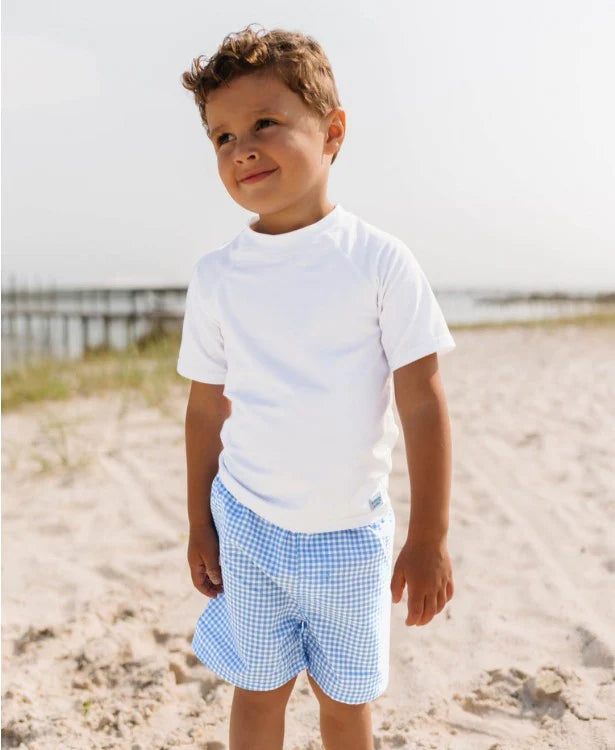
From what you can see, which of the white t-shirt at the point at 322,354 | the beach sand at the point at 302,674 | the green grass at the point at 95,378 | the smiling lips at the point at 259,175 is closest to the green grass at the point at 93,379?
the green grass at the point at 95,378

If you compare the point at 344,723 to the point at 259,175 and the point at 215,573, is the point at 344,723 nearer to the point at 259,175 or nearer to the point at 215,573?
the point at 215,573

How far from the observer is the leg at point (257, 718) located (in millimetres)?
1640

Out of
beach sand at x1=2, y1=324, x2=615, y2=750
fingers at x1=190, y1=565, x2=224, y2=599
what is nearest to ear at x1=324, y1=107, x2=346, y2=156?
fingers at x1=190, y1=565, x2=224, y2=599

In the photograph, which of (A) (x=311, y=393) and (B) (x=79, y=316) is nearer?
(A) (x=311, y=393)

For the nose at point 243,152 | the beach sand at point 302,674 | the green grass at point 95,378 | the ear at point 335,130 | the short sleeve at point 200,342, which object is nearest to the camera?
the nose at point 243,152

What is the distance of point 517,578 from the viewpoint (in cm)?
292

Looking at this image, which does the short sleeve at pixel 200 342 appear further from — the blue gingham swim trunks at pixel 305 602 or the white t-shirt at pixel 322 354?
the blue gingham swim trunks at pixel 305 602

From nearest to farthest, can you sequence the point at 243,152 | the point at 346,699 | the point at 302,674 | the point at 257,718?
the point at 243,152, the point at 346,699, the point at 257,718, the point at 302,674

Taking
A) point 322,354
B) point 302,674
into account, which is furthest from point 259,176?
point 302,674

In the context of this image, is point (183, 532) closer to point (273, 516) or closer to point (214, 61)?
point (273, 516)

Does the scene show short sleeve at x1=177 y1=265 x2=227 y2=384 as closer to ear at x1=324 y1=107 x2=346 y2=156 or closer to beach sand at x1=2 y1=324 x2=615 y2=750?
ear at x1=324 y1=107 x2=346 y2=156

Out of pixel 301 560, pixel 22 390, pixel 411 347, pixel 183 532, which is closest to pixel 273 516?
pixel 301 560

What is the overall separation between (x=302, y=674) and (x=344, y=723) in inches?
32.0

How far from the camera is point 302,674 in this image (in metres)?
2.40
